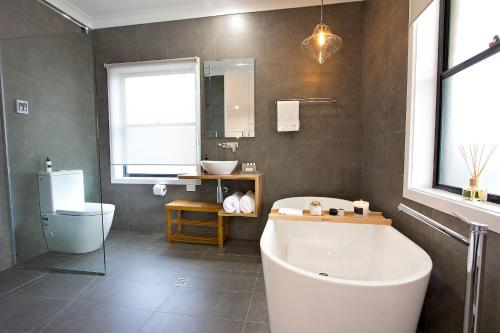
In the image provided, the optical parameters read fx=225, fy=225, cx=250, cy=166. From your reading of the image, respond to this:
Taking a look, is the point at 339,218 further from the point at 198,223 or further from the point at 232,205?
the point at 198,223

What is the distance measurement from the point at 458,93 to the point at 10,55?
11.6ft

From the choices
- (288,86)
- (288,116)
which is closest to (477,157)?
(288,116)

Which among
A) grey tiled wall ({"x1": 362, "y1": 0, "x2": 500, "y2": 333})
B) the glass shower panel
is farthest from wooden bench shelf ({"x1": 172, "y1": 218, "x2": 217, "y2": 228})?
grey tiled wall ({"x1": 362, "y1": 0, "x2": 500, "y2": 333})

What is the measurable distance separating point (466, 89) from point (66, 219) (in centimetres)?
328

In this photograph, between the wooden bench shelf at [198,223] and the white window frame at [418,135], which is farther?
the wooden bench shelf at [198,223]

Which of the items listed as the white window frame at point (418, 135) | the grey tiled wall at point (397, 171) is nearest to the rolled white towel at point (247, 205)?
the grey tiled wall at point (397, 171)

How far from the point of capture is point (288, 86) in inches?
103

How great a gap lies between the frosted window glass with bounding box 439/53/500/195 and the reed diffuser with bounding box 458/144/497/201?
23 millimetres

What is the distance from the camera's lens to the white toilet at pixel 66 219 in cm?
222

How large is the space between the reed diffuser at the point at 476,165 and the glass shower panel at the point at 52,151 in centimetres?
274

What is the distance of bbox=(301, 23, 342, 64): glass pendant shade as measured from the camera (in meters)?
1.73

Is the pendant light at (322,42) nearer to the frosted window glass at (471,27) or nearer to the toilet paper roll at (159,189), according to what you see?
the frosted window glass at (471,27)

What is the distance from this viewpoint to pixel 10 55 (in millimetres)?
2076

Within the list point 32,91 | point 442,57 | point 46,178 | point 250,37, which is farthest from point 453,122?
point 32,91
